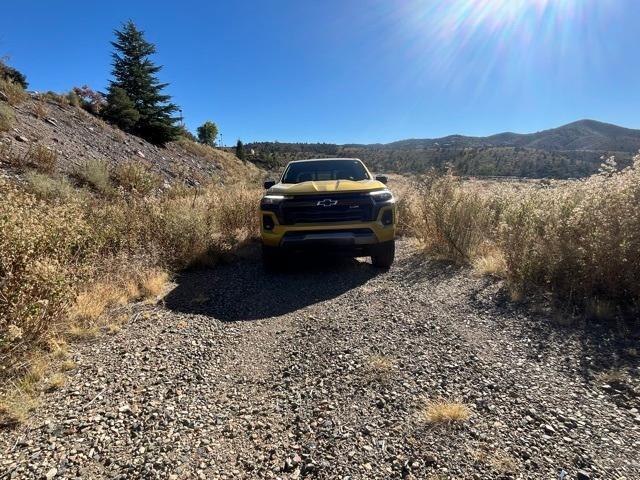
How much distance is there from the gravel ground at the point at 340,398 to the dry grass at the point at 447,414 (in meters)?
0.04

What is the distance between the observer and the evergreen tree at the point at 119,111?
19.2 m

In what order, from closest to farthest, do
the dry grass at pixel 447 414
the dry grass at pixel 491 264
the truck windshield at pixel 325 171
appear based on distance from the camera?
the dry grass at pixel 447 414 → the dry grass at pixel 491 264 → the truck windshield at pixel 325 171

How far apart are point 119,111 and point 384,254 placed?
2024 cm

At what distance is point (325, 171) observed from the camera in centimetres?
637

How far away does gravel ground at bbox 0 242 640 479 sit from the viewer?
179 centimetres

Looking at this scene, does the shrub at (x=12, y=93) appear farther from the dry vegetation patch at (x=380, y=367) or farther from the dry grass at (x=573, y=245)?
the dry vegetation patch at (x=380, y=367)

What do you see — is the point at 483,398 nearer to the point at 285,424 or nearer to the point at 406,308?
the point at 285,424

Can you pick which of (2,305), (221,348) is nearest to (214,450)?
(221,348)

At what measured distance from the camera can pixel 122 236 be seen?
509 cm

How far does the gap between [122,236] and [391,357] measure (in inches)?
171

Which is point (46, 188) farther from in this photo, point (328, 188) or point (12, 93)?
point (12, 93)

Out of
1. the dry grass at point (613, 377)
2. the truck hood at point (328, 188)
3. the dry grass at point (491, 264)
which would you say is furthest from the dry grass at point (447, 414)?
the truck hood at point (328, 188)

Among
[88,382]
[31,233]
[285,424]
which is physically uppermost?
[31,233]

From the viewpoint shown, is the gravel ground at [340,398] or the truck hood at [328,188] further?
the truck hood at [328,188]
